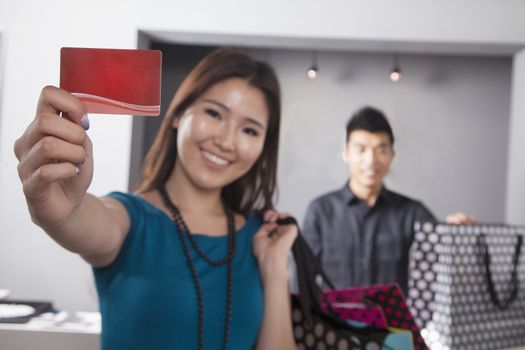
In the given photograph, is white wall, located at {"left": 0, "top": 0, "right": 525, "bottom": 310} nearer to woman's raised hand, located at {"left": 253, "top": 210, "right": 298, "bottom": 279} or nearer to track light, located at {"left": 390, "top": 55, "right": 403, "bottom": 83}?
woman's raised hand, located at {"left": 253, "top": 210, "right": 298, "bottom": 279}

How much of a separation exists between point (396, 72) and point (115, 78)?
1338 millimetres

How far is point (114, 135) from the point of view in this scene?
389mm

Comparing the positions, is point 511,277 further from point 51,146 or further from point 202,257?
point 51,146

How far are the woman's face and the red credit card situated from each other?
237 millimetres

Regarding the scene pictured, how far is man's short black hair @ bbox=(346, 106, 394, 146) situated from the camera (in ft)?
4.80

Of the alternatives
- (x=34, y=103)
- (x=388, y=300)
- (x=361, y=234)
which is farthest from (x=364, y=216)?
(x=34, y=103)

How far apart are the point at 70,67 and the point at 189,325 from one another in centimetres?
32

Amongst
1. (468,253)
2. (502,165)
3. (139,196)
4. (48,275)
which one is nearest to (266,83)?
(139,196)

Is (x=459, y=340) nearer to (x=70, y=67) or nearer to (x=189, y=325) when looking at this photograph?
(x=189, y=325)

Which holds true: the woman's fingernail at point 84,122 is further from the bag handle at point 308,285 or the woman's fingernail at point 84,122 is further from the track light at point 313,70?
the track light at point 313,70

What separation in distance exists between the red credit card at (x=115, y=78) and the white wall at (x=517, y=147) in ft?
2.70

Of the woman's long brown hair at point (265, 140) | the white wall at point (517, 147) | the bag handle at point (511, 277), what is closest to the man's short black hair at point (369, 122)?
the white wall at point (517, 147)

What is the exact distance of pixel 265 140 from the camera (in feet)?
1.99

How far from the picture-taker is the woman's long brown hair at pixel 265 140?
549 mm
